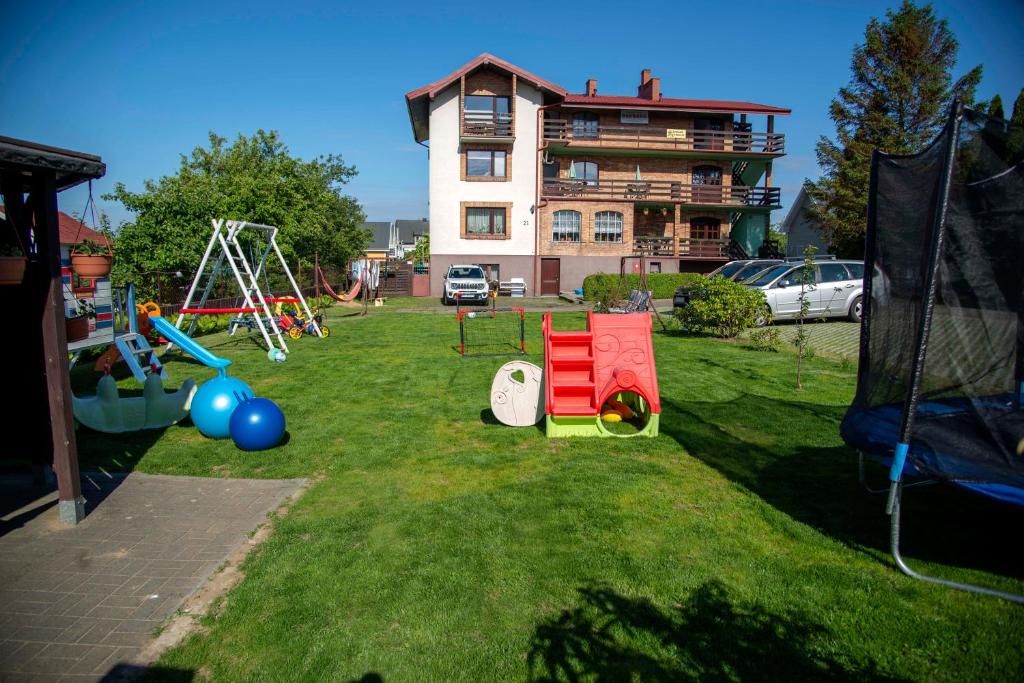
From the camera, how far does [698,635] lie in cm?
351

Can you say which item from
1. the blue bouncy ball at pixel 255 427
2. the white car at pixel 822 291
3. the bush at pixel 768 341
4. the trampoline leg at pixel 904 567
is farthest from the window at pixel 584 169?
the trampoline leg at pixel 904 567

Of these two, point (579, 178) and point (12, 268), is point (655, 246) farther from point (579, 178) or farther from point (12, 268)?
point (12, 268)

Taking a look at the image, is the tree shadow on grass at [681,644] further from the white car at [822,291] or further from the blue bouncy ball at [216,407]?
the white car at [822,291]

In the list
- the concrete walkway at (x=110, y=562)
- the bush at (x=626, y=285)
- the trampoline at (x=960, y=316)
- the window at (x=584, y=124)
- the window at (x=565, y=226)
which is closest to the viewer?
the concrete walkway at (x=110, y=562)

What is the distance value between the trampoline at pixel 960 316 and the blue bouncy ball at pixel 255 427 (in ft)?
19.2

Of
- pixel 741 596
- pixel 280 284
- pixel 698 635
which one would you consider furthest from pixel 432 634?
pixel 280 284

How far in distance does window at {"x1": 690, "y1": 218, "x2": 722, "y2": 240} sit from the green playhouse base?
32.5 metres

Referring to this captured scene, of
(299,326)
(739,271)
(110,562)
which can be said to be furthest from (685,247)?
(110,562)

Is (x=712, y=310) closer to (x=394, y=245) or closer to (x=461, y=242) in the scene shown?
(x=461, y=242)

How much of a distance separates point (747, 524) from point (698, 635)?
64.5 inches

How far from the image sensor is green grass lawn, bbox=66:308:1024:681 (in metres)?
3.35

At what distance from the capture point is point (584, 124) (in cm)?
3706

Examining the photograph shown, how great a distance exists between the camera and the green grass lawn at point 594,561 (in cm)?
335

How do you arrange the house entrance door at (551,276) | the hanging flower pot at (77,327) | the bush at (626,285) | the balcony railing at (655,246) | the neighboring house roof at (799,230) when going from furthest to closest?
the neighboring house roof at (799,230) → the balcony railing at (655,246) → the house entrance door at (551,276) → the bush at (626,285) → the hanging flower pot at (77,327)
